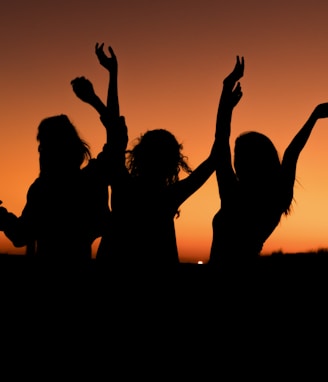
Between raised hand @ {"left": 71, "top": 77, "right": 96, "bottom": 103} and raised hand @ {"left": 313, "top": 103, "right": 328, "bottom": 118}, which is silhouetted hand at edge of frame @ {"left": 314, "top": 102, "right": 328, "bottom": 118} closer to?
raised hand @ {"left": 313, "top": 103, "right": 328, "bottom": 118}

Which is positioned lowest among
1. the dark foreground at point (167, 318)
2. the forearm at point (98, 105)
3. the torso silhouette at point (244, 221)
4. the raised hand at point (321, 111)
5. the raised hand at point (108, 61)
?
the dark foreground at point (167, 318)

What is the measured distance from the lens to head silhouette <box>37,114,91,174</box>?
134 inches

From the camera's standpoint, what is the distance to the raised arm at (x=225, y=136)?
3.46 metres

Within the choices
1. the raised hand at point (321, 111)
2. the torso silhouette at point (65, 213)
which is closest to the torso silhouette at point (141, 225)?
the torso silhouette at point (65, 213)

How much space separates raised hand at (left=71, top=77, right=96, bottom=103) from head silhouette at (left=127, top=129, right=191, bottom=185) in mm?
416

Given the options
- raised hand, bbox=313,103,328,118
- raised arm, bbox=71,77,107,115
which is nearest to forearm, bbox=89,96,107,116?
raised arm, bbox=71,77,107,115

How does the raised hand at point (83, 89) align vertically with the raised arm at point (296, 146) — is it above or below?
above

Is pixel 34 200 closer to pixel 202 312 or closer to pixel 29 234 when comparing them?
pixel 29 234

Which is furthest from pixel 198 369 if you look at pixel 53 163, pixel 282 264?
pixel 53 163

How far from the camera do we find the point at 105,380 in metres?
2.86

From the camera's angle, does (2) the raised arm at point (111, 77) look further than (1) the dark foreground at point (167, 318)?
Yes

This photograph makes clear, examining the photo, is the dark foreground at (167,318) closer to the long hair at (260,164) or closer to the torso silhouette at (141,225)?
the torso silhouette at (141,225)

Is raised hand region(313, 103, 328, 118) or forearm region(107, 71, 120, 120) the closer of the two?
raised hand region(313, 103, 328, 118)

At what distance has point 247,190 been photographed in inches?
138
